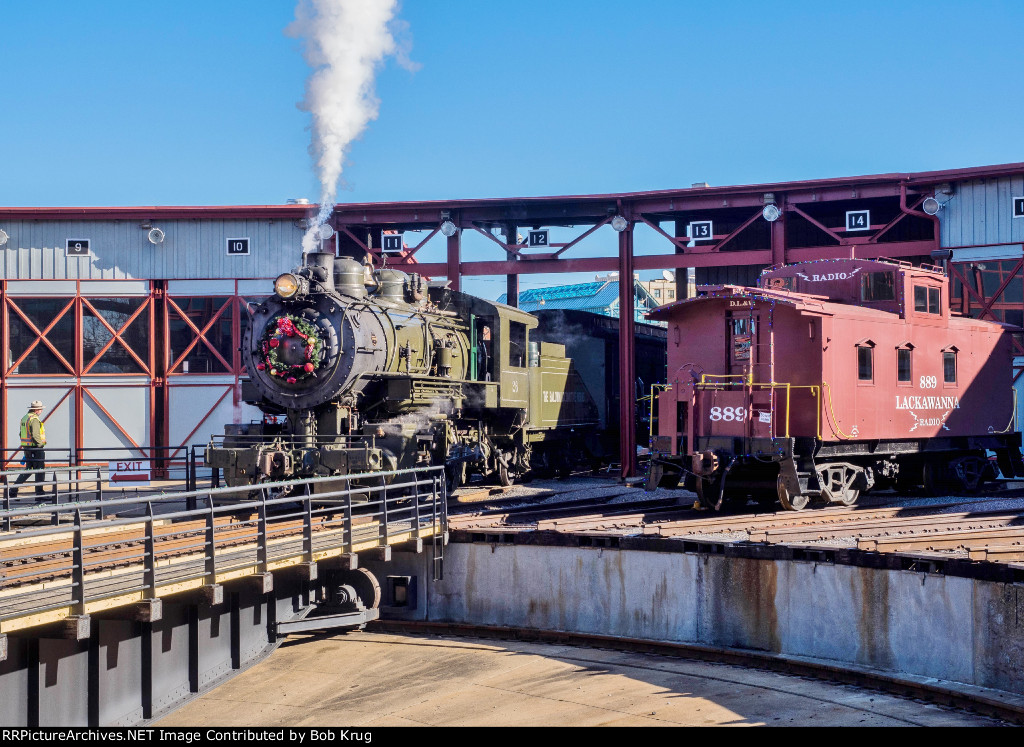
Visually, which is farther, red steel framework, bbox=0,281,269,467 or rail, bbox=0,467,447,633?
red steel framework, bbox=0,281,269,467

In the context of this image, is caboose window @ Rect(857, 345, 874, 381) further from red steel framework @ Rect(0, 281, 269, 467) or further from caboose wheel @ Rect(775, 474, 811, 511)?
red steel framework @ Rect(0, 281, 269, 467)

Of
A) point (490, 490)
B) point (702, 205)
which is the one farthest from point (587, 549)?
Result: point (702, 205)

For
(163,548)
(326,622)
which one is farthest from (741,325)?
(163,548)

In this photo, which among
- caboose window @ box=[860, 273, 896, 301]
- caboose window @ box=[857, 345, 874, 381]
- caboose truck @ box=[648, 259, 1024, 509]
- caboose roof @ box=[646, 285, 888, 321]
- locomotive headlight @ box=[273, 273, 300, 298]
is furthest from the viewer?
caboose window @ box=[860, 273, 896, 301]

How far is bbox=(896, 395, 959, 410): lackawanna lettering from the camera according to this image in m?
17.3

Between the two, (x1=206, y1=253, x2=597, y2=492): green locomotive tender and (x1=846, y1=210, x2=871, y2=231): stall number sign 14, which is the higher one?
(x1=846, y1=210, x2=871, y2=231): stall number sign 14

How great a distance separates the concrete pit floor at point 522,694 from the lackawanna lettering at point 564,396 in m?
9.66

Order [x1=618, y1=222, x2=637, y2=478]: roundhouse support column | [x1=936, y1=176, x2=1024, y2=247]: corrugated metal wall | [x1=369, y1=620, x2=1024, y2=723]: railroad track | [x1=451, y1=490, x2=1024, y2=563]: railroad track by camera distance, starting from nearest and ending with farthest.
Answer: [x1=369, y1=620, x2=1024, y2=723]: railroad track → [x1=451, y1=490, x2=1024, y2=563]: railroad track → [x1=936, y1=176, x2=1024, y2=247]: corrugated metal wall → [x1=618, y1=222, x2=637, y2=478]: roundhouse support column

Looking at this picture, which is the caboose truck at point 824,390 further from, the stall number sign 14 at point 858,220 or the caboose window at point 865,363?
the stall number sign 14 at point 858,220

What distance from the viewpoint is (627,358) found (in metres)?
25.1

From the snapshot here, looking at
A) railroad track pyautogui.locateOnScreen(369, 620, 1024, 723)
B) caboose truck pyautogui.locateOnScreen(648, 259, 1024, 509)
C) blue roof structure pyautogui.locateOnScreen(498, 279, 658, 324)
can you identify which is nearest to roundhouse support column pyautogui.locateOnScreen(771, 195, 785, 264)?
caboose truck pyautogui.locateOnScreen(648, 259, 1024, 509)

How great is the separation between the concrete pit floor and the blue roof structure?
36.1 metres

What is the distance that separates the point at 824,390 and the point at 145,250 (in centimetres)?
1861
